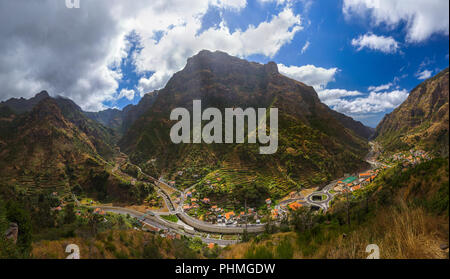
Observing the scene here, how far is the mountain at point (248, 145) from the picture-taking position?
4525 centimetres

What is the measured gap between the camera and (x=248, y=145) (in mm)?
52188

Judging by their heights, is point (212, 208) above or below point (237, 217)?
above

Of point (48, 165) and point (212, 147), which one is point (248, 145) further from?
point (48, 165)

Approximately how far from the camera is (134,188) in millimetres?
43188

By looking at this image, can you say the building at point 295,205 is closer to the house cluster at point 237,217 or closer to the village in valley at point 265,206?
the village in valley at point 265,206

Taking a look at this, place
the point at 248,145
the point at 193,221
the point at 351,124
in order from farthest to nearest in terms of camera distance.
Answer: the point at 351,124, the point at 248,145, the point at 193,221

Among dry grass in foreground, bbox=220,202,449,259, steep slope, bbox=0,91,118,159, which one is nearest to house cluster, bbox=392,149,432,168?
dry grass in foreground, bbox=220,202,449,259

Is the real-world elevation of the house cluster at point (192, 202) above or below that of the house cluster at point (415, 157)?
below

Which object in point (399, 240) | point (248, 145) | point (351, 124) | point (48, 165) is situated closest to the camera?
point (399, 240)

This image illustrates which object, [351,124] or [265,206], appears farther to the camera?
[351,124]

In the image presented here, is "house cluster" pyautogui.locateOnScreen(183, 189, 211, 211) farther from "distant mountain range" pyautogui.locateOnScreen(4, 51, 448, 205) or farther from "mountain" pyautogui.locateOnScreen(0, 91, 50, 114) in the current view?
"mountain" pyautogui.locateOnScreen(0, 91, 50, 114)

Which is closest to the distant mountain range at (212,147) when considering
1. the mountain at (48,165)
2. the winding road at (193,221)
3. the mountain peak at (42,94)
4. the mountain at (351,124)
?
the mountain at (48,165)

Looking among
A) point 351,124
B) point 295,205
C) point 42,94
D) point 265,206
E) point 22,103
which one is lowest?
point 265,206

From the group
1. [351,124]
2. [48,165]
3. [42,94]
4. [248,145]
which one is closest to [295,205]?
[248,145]
